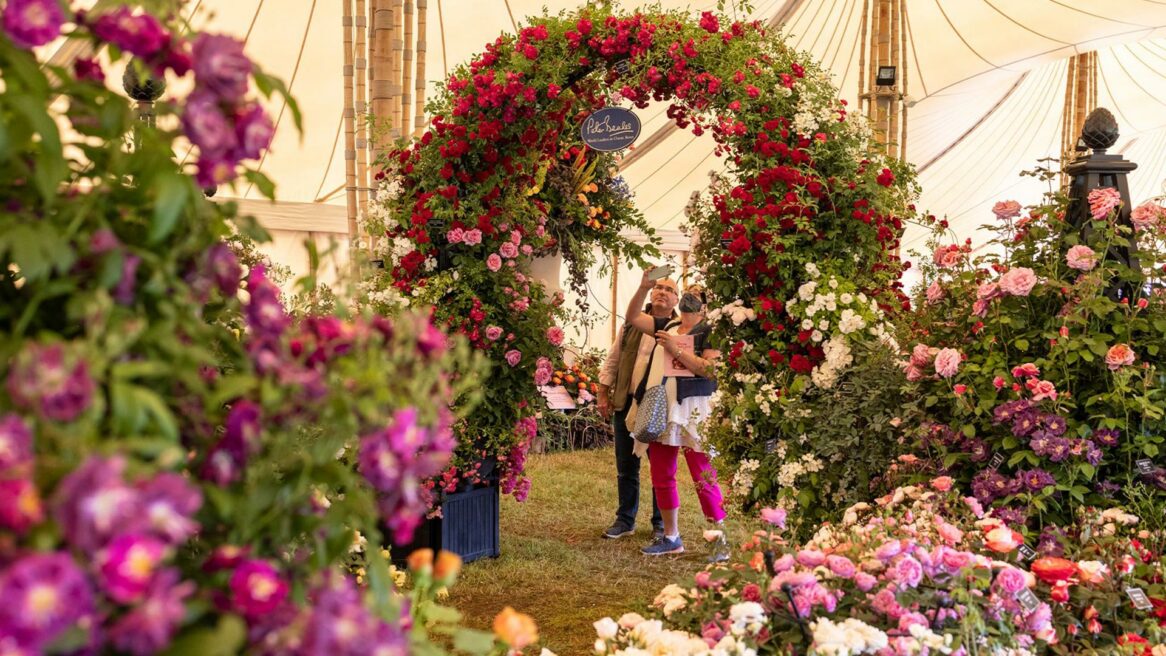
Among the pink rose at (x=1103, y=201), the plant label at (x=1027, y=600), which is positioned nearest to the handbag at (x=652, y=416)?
the pink rose at (x=1103, y=201)

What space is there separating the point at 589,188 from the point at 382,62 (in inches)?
48.2

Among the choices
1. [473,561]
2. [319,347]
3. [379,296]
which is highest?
[379,296]

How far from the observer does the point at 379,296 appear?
14.5 feet

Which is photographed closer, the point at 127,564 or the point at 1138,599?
the point at 127,564

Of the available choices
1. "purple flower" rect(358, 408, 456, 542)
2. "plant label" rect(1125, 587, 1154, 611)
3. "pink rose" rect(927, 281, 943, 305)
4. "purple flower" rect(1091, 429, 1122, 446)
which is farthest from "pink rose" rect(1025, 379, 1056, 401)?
"purple flower" rect(358, 408, 456, 542)

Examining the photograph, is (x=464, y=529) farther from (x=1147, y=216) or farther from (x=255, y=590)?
(x=255, y=590)

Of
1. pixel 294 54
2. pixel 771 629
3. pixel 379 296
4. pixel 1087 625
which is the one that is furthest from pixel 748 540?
pixel 294 54

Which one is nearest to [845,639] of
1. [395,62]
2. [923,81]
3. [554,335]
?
[554,335]

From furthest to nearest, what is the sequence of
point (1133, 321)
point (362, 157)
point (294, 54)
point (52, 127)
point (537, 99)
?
point (294, 54)
point (362, 157)
point (537, 99)
point (1133, 321)
point (52, 127)

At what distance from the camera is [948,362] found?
9.17 ft

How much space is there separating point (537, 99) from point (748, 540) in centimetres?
281

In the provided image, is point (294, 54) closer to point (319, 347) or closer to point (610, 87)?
point (610, 87)

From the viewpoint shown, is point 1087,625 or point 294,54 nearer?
point 1087,625

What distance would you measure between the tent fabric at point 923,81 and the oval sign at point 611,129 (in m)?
0.71
